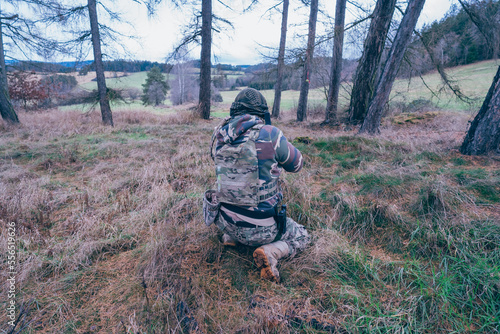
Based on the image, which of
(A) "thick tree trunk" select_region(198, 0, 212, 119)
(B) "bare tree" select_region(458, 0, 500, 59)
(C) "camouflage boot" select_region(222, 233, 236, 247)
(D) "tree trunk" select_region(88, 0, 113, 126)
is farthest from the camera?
(A) "thick tree trunk" select_region(198, 0, 212, 119)

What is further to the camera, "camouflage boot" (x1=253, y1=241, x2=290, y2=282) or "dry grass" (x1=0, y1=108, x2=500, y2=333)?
"camouflage boot" (x1=253, y1=241, x2=290, y2=282)

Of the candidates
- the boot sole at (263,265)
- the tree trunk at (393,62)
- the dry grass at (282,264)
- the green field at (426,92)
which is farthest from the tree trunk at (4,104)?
the tree trunk at (393,62)

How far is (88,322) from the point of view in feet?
5.24

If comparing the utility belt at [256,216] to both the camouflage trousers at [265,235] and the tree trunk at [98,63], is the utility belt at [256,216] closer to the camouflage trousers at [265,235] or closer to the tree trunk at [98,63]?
the camouflage trousers at [265,235]

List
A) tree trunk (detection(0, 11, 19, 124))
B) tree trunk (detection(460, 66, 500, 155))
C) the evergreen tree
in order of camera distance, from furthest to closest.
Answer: the evergreen tree
tree trunk (detection(0, 11, 19, 124))
tree trunk (detection(460, 66, 500, 155))

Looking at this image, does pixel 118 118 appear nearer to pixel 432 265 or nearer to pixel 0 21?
pixel 0 21

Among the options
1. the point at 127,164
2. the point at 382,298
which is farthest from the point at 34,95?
the point at 382,298

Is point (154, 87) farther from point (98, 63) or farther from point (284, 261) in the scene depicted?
point (284, 261)

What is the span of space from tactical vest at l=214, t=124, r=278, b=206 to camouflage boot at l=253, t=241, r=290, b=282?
0.41 m

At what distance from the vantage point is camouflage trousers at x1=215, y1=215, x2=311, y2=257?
201 cm

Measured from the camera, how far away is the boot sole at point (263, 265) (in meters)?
1.88

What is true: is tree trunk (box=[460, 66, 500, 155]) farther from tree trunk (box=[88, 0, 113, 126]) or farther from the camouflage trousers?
tree trunk (box=[88, 0, 113, 126])

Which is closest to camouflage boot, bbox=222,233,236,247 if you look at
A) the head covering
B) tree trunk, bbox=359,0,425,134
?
the head covering

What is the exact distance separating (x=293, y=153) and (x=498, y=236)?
184 centimetres
